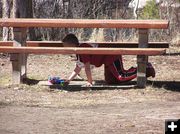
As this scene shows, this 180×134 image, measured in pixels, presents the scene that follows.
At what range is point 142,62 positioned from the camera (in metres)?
9.09

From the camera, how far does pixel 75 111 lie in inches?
290

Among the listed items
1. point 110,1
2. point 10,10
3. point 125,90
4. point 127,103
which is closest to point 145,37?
point 125,90

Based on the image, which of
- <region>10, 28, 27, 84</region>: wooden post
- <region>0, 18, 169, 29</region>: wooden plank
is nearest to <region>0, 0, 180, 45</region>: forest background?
<region>10, 28, 27, 84</region>: wooden post

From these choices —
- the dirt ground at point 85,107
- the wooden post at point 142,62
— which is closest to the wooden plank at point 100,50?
the wooden post at point 142,62

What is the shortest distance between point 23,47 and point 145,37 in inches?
Result: 74.5

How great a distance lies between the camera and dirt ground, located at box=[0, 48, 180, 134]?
20.9 feet

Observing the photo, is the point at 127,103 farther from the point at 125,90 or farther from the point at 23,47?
the point at 23,47

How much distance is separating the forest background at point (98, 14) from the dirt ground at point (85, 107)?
531 cm

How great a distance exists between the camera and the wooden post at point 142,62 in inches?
357

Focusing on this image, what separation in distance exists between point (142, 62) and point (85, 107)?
5.64 feet

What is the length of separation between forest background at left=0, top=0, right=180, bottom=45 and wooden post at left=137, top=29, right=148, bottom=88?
5.73m

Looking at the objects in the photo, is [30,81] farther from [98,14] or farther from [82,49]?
[98,14]

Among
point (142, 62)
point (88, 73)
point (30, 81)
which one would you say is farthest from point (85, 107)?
point (30, 81)

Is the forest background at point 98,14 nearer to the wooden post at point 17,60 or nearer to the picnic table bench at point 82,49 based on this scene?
the wooden post at point 17,60
